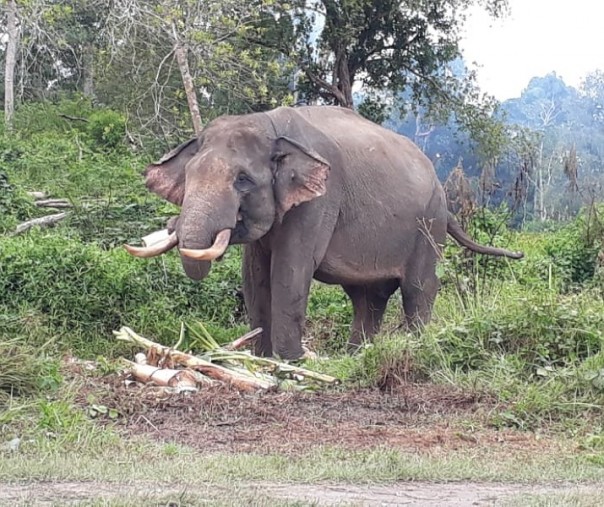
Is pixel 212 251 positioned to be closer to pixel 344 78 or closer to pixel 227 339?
pixel 227 339

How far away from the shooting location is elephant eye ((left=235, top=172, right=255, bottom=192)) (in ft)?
Result: 31.0

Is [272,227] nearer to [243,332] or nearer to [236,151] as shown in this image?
[236,151]

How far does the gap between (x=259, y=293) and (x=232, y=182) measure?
139 cm

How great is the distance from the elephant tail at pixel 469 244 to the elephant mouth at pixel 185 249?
11.8 ft

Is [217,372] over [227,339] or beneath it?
over

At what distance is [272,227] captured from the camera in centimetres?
999

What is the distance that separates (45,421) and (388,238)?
4917 millimetres

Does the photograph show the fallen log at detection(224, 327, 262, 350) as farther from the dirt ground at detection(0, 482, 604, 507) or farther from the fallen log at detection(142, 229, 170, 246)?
the dirt ground at detection(0, 482, 604, 507)

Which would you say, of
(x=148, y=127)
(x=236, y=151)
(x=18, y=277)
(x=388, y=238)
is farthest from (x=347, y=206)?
(x=148, y=127)

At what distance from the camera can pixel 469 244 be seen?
12.0 meters

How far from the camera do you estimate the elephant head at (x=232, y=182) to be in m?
9.06

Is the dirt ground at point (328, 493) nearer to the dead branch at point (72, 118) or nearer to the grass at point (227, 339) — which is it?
the grass at point (227, 339)

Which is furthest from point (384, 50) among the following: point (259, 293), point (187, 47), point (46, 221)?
point (259, 293)

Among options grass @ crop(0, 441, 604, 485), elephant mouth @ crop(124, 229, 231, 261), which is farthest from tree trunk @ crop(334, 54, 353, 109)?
grass @ crop(0, 441, 604, 485)
